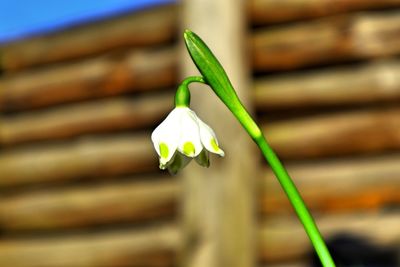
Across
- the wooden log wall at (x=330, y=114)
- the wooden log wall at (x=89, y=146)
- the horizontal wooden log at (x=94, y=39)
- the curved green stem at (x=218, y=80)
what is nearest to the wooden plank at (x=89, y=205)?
the wooden log wall at (x=89, y=146)

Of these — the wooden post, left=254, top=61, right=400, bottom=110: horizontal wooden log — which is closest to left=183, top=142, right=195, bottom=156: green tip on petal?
the wooden post

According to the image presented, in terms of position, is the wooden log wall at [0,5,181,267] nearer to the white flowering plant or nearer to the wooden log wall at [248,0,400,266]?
the wooden log wall at [248,0,400,266]

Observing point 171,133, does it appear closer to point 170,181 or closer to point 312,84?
point 312,84

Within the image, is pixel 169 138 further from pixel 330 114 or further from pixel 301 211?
pixel 330 114

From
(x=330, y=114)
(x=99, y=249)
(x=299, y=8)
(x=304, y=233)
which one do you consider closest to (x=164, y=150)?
(x=304, y=233)

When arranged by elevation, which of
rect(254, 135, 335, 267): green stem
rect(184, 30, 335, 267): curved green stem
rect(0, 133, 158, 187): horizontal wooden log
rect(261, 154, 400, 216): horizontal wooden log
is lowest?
rect(254, 135, 335, 267): green stem

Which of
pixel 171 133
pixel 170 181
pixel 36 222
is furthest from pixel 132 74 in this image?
pixel 171 133
